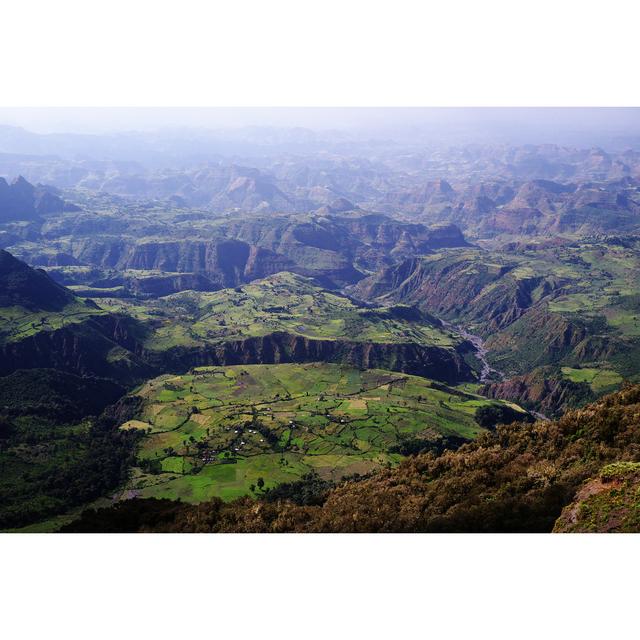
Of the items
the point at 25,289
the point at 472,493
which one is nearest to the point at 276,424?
the point at 472,493

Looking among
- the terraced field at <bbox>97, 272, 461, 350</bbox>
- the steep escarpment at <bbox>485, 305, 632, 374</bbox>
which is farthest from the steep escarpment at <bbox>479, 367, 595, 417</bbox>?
the terraced field at <bbox>97, 272, 461, 350</bbox>

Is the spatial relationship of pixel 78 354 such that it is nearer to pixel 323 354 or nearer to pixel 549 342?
pixel 323 354

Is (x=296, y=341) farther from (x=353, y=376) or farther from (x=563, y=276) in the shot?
(x=563, y=276)

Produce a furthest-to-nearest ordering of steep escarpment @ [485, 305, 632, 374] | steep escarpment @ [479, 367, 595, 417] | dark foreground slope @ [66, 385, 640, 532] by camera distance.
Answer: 1. steep escarpment @ [485, 305, 632, 374]
2. steep escarpment @ [479, 367, 595, 417]
3. dark foreground slope @ [66, 385, 640, 532]

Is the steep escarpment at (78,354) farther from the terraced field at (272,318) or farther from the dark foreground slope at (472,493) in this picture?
the dark foreground slope at (472,493)

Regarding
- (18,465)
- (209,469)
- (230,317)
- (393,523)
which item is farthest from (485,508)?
(230,317)

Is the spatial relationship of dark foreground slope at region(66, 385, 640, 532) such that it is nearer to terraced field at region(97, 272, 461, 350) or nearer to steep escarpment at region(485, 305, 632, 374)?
terraced field at region(97, 272, 461, 350)
